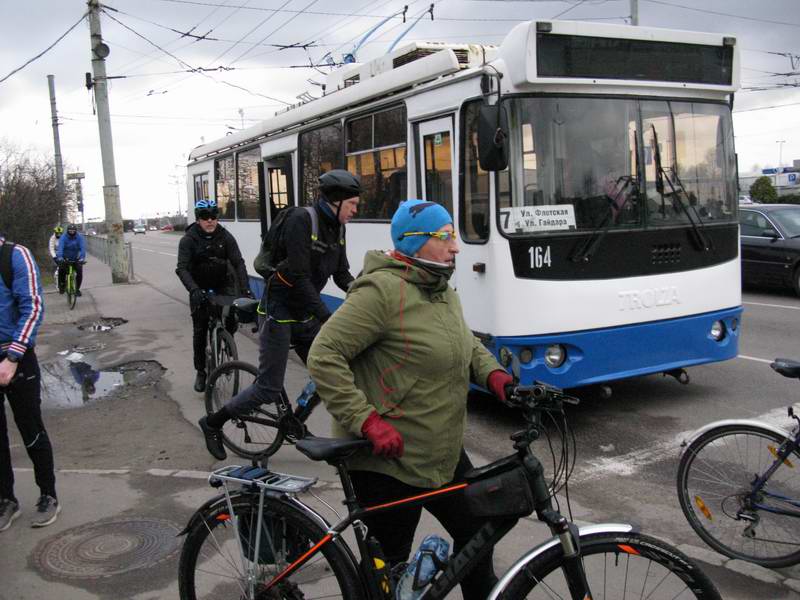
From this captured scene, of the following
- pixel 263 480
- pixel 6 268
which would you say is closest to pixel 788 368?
pixel 263 480

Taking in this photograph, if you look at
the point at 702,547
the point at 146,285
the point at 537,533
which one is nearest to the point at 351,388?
the point at 537,533

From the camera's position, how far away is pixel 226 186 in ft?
45.4

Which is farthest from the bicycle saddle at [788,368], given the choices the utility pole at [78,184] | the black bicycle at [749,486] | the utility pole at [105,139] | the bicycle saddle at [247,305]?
the utility pole at [78,184]

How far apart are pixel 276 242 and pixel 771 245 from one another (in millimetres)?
11586

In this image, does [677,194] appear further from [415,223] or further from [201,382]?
[201,382]

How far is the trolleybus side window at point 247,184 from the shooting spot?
12.1m

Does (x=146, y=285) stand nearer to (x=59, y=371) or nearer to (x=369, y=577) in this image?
(x=59, y=371)

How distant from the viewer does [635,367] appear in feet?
21.1

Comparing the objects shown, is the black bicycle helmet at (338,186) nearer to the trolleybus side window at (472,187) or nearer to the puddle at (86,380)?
the trolleybus side window at (472,187)

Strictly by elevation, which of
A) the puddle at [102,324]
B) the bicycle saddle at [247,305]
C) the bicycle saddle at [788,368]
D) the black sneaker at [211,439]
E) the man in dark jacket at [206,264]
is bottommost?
the puddle at [102,324]

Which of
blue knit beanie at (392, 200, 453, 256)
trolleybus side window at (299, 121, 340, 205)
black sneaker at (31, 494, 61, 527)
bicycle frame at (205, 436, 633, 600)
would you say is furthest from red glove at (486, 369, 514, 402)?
trolleybus side window at (299, 121, 340, 205)

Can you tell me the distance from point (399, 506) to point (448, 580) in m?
0.30

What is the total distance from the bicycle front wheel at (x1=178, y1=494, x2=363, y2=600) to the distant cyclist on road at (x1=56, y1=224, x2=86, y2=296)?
14.6 m

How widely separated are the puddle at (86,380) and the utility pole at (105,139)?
36.0 ft
